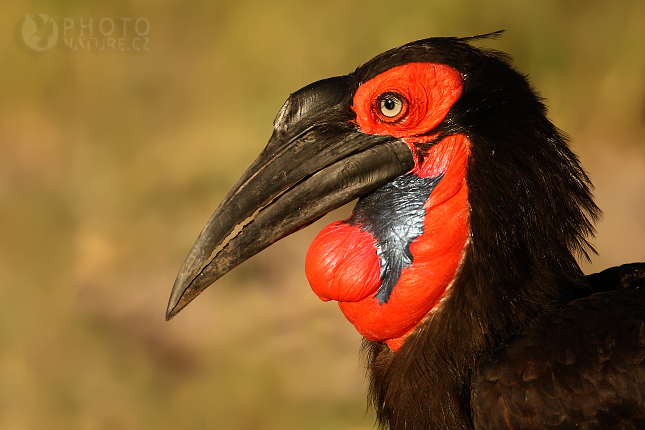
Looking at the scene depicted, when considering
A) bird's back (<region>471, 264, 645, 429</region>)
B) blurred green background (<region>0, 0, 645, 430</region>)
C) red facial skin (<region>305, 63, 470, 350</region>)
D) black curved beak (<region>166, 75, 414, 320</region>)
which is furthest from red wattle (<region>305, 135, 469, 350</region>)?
blurred green background (<region>0, 0, 645, 430</region>)

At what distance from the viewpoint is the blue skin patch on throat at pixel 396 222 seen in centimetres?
200

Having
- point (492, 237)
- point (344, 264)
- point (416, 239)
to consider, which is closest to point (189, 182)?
point (344, 264)

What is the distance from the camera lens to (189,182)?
14.9 ft

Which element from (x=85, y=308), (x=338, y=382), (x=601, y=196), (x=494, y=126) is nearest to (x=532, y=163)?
(x=494, y=126)

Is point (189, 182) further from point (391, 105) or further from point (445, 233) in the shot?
point (445, 233)

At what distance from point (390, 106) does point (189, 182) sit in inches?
109

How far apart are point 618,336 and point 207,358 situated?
3.07m

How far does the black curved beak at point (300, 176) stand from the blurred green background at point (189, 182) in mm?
2301

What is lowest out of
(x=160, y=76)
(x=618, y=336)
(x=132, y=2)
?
(x=618, y=336)

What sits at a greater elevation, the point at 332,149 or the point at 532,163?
the point at 332,149

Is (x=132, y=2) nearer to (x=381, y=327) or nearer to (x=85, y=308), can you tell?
(x=85, y=308)

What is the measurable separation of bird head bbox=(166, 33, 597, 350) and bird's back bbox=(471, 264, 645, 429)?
0.19m

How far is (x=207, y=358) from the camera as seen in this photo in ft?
14.1

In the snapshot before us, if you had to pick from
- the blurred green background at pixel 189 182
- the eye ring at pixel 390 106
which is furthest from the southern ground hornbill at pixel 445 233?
the blurred green background at pixel 189 182
